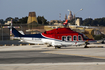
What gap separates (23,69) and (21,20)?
13509 centimetres

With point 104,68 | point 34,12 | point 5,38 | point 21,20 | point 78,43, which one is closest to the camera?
point 104,68

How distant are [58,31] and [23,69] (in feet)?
58.6

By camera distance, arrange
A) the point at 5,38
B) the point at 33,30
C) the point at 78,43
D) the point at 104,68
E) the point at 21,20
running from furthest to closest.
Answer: the point at 21,20
the point at 33,30
the point at 5,38
the point at 78,43
the point at 104,68

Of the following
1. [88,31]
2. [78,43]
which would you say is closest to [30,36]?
[78,43]

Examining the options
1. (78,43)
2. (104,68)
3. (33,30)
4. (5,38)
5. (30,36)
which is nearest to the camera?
(104,68)

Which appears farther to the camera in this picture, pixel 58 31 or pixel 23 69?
pixel 58 31

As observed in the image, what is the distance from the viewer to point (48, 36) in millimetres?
30281

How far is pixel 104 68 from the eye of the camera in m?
12.2

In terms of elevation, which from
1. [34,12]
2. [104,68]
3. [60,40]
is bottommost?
[104,68]

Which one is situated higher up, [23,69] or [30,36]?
[30,36]

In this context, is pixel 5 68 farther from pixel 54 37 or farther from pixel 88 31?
pixel 88 31

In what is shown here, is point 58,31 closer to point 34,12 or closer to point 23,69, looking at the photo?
point 23,69

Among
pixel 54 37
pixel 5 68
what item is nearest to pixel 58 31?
pixel 54 37

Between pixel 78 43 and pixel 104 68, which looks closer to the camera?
pixel 104 68
